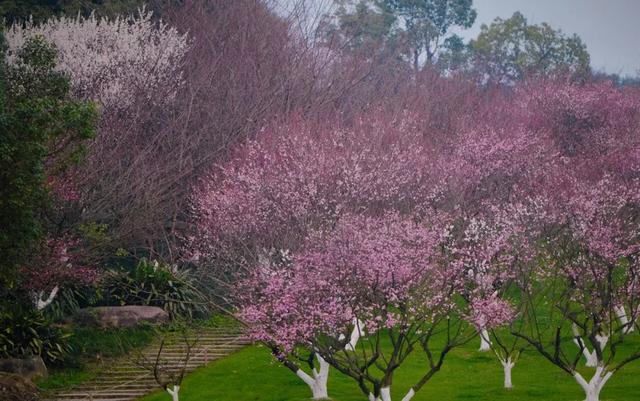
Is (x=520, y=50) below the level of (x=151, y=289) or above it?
above

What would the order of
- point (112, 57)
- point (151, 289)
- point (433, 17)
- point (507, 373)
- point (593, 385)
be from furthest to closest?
point (433, 17) < point (112, 57) < point (151, 289) < point (507, 373) < point (593, 385)

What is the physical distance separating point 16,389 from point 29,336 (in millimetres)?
4349

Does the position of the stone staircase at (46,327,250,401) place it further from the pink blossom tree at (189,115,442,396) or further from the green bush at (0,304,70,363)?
the pink blossom tree at (189,115,442,396)

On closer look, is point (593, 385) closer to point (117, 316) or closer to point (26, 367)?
point (26, 367)

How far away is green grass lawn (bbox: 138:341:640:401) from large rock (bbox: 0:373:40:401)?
321 cm

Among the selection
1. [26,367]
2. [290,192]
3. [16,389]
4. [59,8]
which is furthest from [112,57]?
[16,389]

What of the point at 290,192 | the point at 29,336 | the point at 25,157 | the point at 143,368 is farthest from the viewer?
the point at 290,192

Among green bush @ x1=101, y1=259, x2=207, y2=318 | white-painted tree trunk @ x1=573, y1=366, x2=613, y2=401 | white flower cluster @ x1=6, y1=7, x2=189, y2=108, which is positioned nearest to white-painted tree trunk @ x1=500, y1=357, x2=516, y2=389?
white-painted tree trunk @ x1=573, y1=366, x2=613, y2=401

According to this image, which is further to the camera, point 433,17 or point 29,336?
point 433,17

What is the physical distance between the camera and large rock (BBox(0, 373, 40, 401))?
25.8 meters

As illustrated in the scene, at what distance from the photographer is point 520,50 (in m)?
85.1

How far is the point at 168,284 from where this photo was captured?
36406 mm

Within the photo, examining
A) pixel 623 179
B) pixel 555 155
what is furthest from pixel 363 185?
pixel 555 155

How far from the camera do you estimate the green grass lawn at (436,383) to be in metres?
26.9
